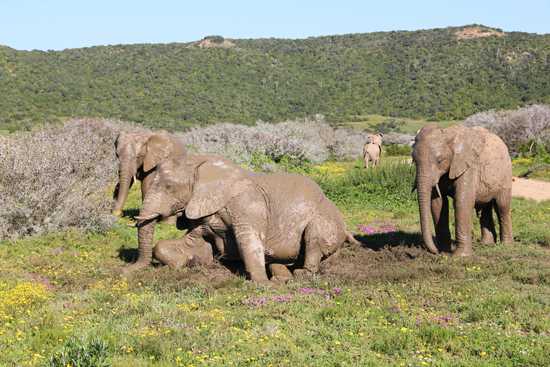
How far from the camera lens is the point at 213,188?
10312 millimetres

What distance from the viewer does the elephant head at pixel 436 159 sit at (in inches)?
460

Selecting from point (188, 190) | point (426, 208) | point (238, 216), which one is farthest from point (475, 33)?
point (238, 216)

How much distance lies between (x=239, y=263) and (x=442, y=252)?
3.72m

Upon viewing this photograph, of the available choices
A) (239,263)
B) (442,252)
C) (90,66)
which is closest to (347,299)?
(239,263)

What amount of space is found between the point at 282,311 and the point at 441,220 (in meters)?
5.13

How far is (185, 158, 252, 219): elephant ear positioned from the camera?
404 inches

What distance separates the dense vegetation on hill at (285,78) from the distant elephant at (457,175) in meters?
51.1

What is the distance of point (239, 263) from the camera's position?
1112cm

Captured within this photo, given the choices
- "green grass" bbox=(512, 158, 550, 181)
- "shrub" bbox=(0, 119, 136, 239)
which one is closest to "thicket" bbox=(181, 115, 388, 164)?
"green grass" bbox=(512, 158, 550, 181)

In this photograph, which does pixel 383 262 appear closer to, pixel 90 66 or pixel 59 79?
pixel 59 79

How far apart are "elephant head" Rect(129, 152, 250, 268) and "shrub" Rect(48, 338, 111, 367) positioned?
13.3 ft

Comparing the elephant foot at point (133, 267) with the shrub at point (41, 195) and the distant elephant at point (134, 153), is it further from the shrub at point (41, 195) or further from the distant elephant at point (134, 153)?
the shrub at point (41, 195)

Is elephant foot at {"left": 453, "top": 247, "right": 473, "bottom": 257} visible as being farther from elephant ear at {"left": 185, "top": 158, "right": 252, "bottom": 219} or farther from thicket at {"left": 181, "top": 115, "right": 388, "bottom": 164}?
thicket at {"left": 181, "top": 115, "right": 388, "bottom": 164}

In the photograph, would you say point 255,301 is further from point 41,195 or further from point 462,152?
point 41,195
